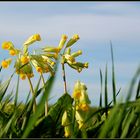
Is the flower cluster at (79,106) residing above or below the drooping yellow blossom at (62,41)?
below

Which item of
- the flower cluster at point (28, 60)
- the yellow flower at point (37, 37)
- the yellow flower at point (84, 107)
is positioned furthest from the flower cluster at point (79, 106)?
the yellow flower at point (37, 37)

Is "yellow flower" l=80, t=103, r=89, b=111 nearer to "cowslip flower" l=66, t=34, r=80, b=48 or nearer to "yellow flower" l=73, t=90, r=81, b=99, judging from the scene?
"yellow flower" l=73, t=90, r=81, b=99

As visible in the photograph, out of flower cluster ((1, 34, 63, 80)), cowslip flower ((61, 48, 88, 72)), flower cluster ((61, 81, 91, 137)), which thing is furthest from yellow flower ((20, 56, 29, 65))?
flower cluster ((61, 81, 91, 137))

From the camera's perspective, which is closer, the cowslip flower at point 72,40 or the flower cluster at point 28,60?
the flower cluster at point 28,60

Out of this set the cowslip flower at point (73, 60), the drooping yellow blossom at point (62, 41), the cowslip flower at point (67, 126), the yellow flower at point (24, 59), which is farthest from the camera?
the drooping yellow blossom at point (62, 41)

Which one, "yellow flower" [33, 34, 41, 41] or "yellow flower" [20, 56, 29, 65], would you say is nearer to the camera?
"yellow flower" [20, 56, 29, 65]

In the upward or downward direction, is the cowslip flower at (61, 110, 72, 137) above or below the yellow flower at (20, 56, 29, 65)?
below

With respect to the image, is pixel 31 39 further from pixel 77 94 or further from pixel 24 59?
pixel 77 94

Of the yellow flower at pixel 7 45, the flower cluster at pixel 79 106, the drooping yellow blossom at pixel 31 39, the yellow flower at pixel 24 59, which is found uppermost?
the drooping yellow blossom at pixel 31 39

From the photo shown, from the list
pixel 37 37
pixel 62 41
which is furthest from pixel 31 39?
pixel 62 41

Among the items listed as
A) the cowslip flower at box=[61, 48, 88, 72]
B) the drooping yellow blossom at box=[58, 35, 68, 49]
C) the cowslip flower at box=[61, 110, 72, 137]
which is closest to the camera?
the cowslip flower at box=[61, 110, 72, 137]

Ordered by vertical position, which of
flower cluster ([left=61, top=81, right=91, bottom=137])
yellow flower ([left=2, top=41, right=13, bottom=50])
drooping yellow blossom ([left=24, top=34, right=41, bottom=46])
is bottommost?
flower cluster ([left=61, top=81, right=91, bottom=137])

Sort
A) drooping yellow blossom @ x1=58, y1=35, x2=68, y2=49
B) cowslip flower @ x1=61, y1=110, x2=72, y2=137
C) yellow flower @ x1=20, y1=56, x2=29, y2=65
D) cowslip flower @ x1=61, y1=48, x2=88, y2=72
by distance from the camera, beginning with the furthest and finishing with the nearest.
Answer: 1. drooping yellow blossom @ x1=58, y1=35, x2=68, y2=49
2. cowslip flower @ x1=61, y1=48, x2=88, y2=72
3. yellow flower @ x1=20, y1=56, x2=29, y2=65
4. cowslip flower @ x1=61, y1=110, x2=72, y2=137

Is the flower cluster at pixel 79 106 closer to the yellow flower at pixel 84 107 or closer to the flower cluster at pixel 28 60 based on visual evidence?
the yellow flower at pixel 84 107
